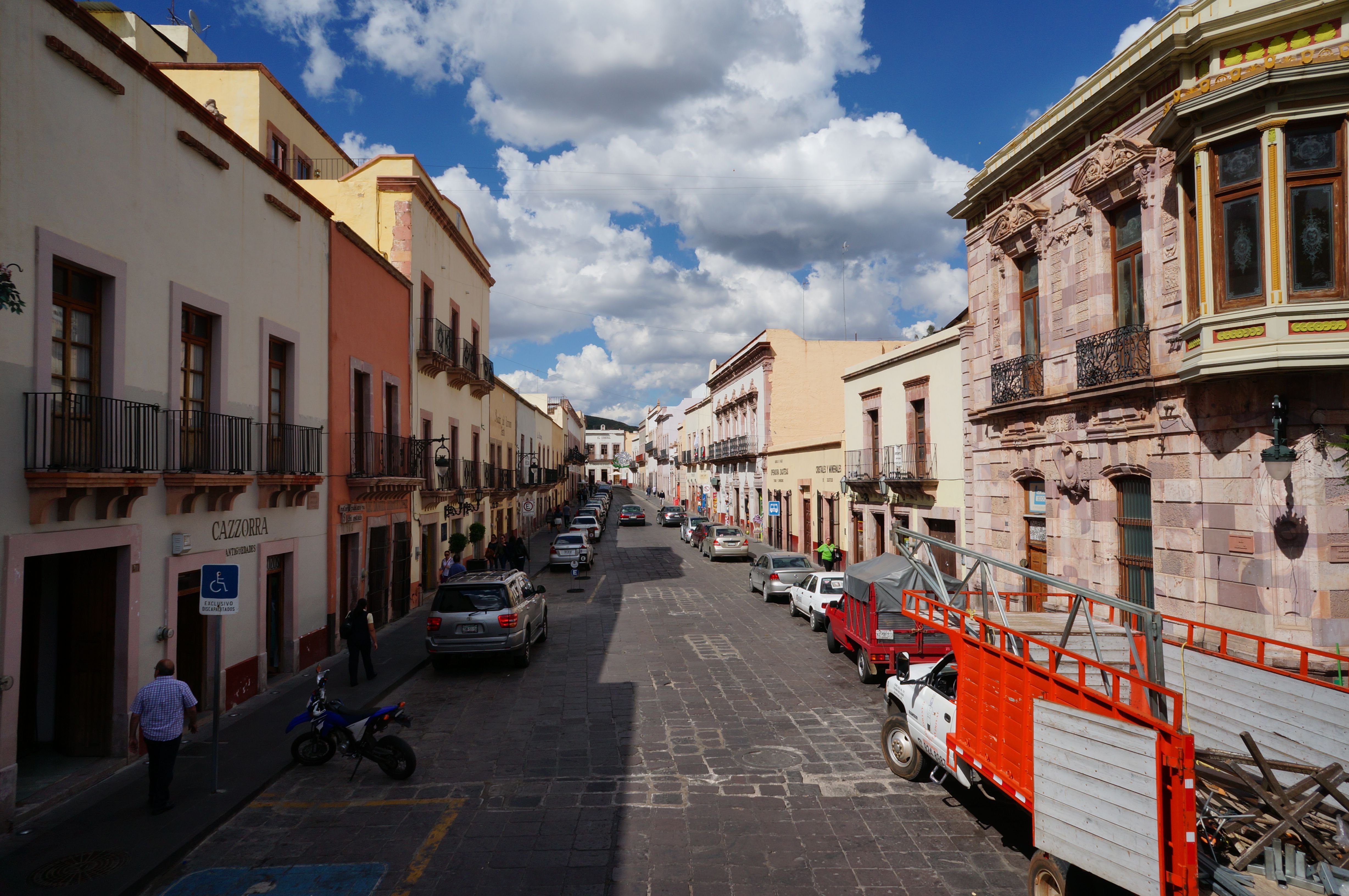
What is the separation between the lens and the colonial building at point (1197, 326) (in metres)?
10.2

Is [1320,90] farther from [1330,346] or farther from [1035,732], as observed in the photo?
[1035,732]

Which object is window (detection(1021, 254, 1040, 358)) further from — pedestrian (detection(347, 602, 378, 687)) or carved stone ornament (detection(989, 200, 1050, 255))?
pedestrian (detection(347, 602, 378, 687))

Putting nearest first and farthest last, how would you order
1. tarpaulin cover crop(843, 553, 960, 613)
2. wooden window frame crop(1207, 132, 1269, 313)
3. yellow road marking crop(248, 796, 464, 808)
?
1. yellow road marking crop(248, 796, 464, 808)
2. wooden window frame crop(1207, 132, 1269, 313)
3. tarpaulin cover crop(843, 553, 960, 613)

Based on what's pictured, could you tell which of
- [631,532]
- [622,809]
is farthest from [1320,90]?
[631,532]

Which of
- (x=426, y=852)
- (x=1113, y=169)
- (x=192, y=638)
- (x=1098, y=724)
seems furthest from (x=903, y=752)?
(x=1113, y=169)

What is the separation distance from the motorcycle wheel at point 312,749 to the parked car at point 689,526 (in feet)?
104

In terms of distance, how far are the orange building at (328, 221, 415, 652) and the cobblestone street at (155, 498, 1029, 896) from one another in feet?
13.4

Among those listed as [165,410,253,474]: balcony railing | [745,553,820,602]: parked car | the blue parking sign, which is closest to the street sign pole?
the blue parking sign

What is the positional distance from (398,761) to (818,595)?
11300 mm

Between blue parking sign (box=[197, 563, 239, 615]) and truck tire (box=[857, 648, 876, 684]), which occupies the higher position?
blue parking sign (box=[197, 563, 239, 615])

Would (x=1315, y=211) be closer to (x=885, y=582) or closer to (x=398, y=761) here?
(x=885, y=582)

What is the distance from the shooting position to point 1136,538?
43.6 ft

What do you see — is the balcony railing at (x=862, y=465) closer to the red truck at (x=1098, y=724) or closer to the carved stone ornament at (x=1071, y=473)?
the carved stone ornament at (x=1071, y=473)

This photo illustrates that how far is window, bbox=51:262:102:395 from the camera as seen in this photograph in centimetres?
859
